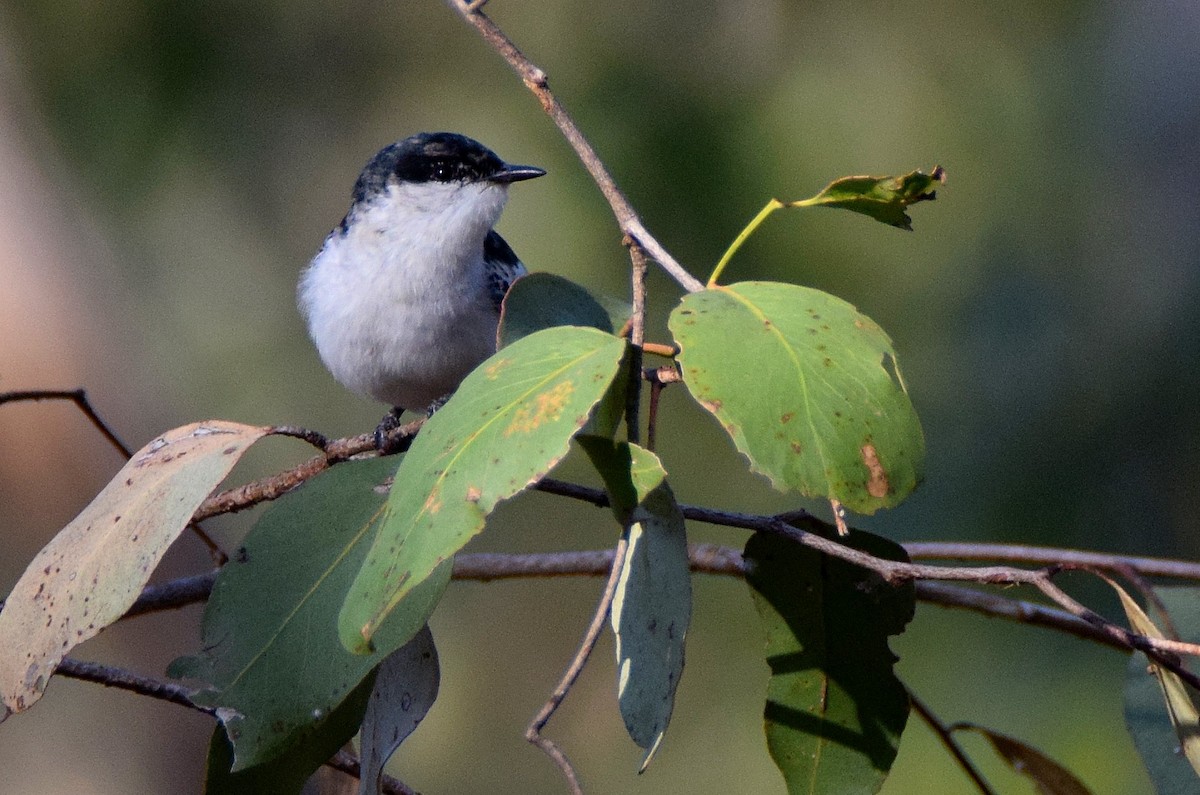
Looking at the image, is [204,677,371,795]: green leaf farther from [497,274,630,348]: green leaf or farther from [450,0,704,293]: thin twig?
[450,0,704,293]: thin twig

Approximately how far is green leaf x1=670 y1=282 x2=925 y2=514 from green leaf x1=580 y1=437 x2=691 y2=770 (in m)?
0.24

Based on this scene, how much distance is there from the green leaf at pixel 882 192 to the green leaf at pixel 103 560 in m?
0.84

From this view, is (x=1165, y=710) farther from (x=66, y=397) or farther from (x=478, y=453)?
A: (x=66, y=397)

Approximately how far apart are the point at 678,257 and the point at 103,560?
3344 millimetres

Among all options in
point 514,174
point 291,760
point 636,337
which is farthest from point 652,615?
point 514,174

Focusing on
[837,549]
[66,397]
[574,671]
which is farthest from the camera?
[66,397]

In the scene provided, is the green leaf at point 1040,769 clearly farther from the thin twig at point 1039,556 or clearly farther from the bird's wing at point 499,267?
the bird's wing at point 499,267

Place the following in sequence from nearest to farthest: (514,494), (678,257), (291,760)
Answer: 1. (514,494)
2. (291,760)
3. (678,257)

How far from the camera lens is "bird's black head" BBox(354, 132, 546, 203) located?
3529mm

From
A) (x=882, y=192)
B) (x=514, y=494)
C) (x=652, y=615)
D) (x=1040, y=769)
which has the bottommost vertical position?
(x=1040, y=769)

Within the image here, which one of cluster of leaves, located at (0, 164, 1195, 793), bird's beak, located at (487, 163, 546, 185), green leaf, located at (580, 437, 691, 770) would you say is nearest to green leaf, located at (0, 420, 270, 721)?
cluster of leaves, located at (0, 164, 1195, 793)

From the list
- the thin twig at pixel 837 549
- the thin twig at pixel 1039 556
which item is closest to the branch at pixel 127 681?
the thin twig at pixel 837 549

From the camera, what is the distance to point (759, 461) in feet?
3.83

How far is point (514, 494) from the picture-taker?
113 centimetres
